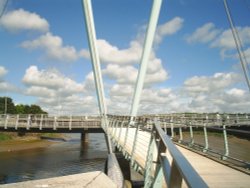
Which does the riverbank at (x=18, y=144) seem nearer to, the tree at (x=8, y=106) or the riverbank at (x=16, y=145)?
the riverbank at (x=16, y=145)

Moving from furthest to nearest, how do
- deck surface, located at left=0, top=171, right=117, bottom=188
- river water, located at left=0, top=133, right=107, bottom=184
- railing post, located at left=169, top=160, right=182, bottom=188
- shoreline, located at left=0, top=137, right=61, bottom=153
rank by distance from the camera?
shoreline, located at left=0, top=137, right=61, bottom=153
river water, located at left=0, top=133, right=107, bottom=184
deck surface, located at left=0, top=171, right=117, bottom=188
railing post, located at left=169, top=160, right=182, bottom=188

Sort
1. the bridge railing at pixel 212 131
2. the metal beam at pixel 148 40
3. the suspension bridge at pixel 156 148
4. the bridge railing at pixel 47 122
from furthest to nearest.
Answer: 1. the bridge railing at pixel 47 122
2. the metal beam at pixel 148 40
3. the bridge railing at pixel 212 131
4. the suspension bridge at pixel 156 148

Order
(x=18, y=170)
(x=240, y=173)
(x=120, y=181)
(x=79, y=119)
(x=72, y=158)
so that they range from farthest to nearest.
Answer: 1. (x=79, y=119)
2. (x=72, y=158)
3. (x=18, y=170)
4. (x=120, y=181)
5. (x=240, y=173)

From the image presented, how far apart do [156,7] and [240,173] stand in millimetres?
15527

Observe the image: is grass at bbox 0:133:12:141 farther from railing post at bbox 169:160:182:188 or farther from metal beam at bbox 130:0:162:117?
railing post at bbox 169:160:182:188

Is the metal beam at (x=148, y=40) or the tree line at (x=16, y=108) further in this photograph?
the tree line at (x=16, y=108)

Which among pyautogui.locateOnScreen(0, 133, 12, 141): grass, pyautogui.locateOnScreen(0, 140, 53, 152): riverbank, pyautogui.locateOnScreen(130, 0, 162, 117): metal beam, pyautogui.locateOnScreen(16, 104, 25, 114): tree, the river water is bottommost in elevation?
the river water

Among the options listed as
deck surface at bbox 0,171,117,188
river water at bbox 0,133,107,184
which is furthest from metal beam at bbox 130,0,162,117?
deck surface at bbox 0,171,117,188

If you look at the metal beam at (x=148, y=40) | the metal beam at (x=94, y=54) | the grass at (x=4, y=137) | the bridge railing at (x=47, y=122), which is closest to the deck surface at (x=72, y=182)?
the metal beam at (x=94, y=54)

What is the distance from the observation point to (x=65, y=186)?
4.57m

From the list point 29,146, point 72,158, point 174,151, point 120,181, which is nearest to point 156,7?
point 120,181

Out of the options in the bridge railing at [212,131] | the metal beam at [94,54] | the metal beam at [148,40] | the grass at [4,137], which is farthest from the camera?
the grass at [4,137]

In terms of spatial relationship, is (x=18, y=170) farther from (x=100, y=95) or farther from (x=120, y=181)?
(x=120, y=181)

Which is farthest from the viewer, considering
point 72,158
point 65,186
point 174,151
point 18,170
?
point 72,158
